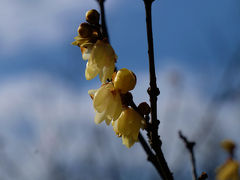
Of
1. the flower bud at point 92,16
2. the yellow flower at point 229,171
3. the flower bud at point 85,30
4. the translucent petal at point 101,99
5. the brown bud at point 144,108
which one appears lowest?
the yellow flower at point 229,171

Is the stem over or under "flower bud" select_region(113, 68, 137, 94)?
under

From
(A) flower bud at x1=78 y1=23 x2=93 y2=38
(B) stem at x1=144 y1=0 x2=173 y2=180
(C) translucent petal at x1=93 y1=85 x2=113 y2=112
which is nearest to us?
(B) stem at x1=144 y1=0 x2=173 y2=180

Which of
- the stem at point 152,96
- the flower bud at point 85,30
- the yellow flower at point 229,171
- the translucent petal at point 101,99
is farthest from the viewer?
the yellow flower at point 229,171

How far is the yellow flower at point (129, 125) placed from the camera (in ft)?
4.53

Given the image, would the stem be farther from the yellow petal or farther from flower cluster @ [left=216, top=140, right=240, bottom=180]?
flower cluster @ [left=216, top=140, right=240, bottom=180]

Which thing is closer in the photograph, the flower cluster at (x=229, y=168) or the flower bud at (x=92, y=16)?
the flower bud at (x=92, y=16)

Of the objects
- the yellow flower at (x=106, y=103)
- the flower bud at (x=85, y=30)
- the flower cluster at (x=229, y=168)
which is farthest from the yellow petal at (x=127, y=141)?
the flower cluster at (x=229, y=168)

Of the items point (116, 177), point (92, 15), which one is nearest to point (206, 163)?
point (116, 177)

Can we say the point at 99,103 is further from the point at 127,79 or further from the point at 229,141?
the point at 229,141

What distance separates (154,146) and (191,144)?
3.74 ft

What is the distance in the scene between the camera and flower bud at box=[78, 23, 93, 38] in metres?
1.31

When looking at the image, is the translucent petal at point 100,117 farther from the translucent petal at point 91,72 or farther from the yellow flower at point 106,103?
the translucent petal at point 91,72

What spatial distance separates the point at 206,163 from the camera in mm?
4848

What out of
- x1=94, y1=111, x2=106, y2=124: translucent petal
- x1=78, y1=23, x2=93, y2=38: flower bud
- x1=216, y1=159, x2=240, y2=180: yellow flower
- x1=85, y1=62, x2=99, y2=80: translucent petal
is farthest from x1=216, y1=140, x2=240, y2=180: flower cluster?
x1=78, y1=23, x2=93, y2=38: flower bud
